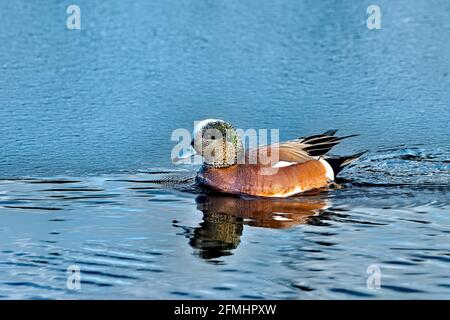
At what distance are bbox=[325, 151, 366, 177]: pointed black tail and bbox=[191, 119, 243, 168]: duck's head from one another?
2.34ft

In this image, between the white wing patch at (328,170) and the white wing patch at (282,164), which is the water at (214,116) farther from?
the white wing patch at (282,164)

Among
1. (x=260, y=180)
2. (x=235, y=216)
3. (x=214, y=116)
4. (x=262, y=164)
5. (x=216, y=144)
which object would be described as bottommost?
(x=235, y=216)

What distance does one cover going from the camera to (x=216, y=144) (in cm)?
639

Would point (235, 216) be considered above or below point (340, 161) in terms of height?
below

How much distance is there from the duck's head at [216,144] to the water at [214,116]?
27cm

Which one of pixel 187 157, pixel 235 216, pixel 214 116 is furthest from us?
pixel 214 116

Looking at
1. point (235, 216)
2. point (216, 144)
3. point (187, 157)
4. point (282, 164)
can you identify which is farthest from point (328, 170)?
point (235, 216)

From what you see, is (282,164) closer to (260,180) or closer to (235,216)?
(260,180)

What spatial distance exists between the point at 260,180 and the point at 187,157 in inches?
23.7

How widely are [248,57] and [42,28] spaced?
7.50 ft

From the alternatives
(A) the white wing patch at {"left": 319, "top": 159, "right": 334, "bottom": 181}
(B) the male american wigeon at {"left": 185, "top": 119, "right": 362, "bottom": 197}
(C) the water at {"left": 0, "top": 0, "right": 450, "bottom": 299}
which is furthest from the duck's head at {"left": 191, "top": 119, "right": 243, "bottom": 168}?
(A) the white wing patch at {"left": 319, "top": 159, "right": 334, "bottom": 181}

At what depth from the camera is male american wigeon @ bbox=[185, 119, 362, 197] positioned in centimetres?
622

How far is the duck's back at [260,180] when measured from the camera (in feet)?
20.3

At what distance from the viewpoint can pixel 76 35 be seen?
9.17m
